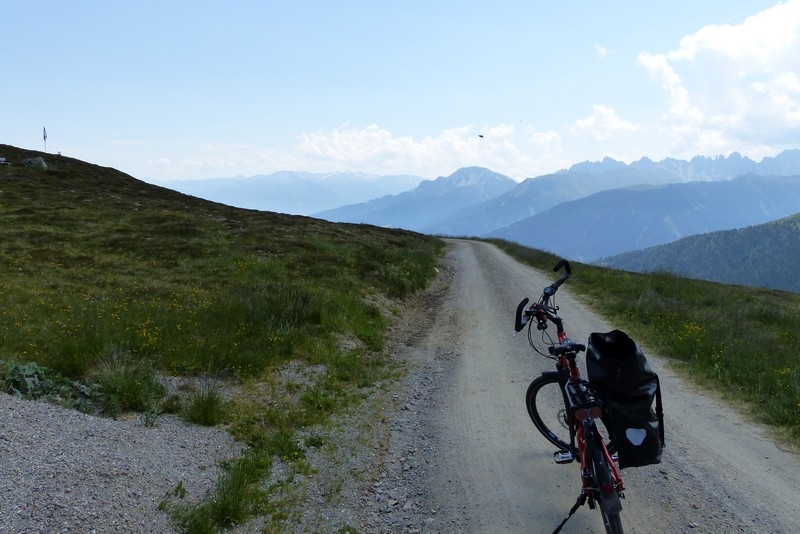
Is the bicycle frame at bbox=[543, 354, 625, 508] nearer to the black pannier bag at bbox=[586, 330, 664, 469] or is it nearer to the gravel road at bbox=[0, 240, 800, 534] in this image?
the black pannier bag at bbox=[586, 330, 664, 469]

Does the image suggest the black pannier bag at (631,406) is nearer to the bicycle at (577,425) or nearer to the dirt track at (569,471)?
the bicycle at (577,425)

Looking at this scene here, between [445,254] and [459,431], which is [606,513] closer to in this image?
[459,431]

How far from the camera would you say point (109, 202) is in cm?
3831

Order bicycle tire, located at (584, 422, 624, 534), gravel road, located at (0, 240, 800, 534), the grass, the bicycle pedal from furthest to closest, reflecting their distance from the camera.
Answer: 1. the grass
2. the bicycle pedal
3. gravel road, located at (0, 240, 800, 534)
4. bicycle tire, located at (584, 422, 624, 534)

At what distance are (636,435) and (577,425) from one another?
846 millimetres

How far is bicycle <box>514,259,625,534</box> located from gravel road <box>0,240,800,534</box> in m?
0.35

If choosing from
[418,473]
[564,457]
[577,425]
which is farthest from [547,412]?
[418,473]

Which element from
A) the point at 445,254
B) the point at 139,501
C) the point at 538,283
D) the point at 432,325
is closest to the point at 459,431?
the point at 139,501

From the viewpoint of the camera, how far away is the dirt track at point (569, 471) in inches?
213

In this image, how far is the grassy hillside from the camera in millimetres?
7281

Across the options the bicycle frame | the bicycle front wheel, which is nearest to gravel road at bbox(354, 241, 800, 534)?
the bicycle front wheel

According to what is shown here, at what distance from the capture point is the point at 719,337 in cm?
1224

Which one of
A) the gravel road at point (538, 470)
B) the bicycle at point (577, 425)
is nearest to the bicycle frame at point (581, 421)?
the bicycle at point (577, 425)

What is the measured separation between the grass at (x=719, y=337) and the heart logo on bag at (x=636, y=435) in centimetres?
453
